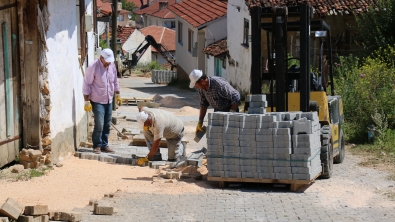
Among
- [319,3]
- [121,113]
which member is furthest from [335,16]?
[121,113]

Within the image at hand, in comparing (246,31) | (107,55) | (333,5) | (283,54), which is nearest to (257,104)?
(283,54)

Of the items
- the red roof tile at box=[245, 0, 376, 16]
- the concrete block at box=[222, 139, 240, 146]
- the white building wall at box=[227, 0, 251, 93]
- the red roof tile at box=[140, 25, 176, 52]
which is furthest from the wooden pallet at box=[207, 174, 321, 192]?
the red roof tile at box=[140, 25, 176, 52]

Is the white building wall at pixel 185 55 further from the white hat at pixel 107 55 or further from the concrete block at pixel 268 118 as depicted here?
the concrete block at pixel 268 118

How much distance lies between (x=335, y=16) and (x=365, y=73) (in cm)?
917

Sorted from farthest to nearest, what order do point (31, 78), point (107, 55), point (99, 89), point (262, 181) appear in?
point (99, 89), point (107, 55), point (31, 78), point (262, 181)

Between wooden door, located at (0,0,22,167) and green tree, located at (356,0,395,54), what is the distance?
13.4 meters

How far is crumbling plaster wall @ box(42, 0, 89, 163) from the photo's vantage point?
34.9 feet

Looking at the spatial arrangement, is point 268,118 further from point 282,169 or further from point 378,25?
point 378,25

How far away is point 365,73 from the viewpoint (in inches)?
604

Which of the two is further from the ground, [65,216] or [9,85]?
[9,85]

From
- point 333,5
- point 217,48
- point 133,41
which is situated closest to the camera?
point 333,5

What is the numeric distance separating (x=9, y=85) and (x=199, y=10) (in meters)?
26.9

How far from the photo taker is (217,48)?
31562mm

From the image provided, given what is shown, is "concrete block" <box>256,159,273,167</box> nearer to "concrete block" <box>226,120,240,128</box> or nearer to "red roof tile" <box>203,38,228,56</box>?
"concrete block" <box>226,120,240,128</box>
